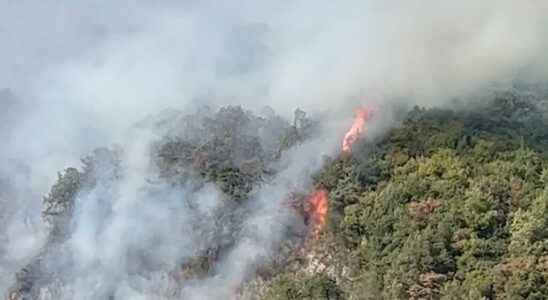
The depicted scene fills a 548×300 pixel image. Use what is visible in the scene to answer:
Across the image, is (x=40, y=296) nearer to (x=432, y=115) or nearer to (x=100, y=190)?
(x=100, y=190)

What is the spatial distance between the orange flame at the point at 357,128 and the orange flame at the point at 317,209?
413 centimetres

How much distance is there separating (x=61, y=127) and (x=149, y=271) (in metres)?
29.1

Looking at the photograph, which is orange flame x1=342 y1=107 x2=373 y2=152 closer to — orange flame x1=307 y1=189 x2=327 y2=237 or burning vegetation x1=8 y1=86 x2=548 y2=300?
burning vegetation x1=8 y1=86 x2=548 y2=300

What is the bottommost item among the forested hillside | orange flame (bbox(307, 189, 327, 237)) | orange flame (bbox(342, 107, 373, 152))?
the forested hillside

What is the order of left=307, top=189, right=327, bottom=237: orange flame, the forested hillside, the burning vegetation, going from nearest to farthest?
the forested hillside, the burning vegetation, left=307, top=189, right=327, bottom=237: orange flame

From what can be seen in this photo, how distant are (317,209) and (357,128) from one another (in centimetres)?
924

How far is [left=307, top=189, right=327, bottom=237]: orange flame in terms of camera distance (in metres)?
62.6

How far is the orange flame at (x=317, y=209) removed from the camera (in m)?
62.6

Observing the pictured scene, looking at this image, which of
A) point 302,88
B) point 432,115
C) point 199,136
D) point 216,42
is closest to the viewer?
point 432,115

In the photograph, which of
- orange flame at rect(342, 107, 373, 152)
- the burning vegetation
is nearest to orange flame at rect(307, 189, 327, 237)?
the burning vegetation

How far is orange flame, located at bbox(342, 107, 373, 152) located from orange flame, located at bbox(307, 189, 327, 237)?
4130 mm

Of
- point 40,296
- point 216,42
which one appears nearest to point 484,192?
point 40,296

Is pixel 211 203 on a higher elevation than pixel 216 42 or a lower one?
lower

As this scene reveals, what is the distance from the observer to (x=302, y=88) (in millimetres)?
85812
